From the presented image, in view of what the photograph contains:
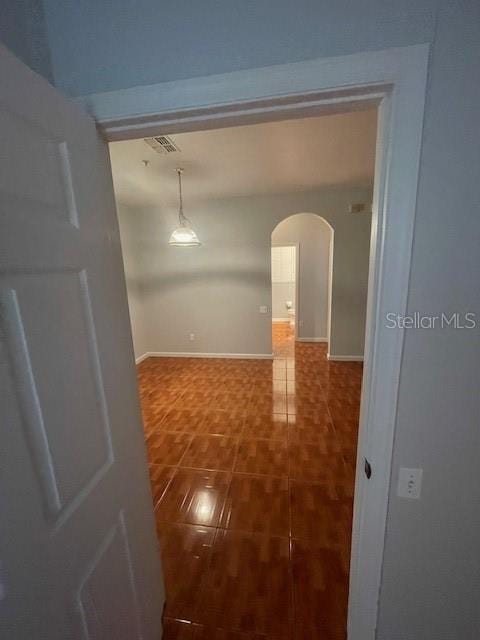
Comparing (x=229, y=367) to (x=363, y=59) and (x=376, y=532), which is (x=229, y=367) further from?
(x=363, y=59)

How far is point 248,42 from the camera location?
25.2 inches

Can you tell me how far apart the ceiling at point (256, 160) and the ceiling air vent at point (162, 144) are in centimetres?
5

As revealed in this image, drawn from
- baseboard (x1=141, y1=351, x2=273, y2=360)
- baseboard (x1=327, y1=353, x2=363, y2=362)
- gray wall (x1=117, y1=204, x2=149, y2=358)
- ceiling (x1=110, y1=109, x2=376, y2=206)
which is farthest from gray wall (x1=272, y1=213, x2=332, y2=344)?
gray wall (x1=117, y1=204, x2=149, y2=358)

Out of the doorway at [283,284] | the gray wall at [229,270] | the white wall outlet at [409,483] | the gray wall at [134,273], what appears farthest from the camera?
the doorway at [283,284]

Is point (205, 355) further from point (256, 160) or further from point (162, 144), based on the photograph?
point (162, 144)

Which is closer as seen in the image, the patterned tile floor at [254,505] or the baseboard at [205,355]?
the patterned tile floor at [254,505]

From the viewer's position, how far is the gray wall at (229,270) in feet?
12.6

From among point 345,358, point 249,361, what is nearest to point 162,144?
point 249,361

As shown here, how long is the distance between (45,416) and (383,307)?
2.93 ft

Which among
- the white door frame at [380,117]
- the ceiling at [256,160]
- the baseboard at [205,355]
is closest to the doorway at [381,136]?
the white door frame at [380,117]

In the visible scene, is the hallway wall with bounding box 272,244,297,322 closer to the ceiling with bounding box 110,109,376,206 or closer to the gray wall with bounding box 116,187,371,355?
the gray wall with bounding box 116,187,371,355

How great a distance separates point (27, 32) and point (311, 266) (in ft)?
16.2

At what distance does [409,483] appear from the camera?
794 millimetres

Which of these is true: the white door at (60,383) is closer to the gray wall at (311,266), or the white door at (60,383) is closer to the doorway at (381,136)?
the doorway at (381,136)
